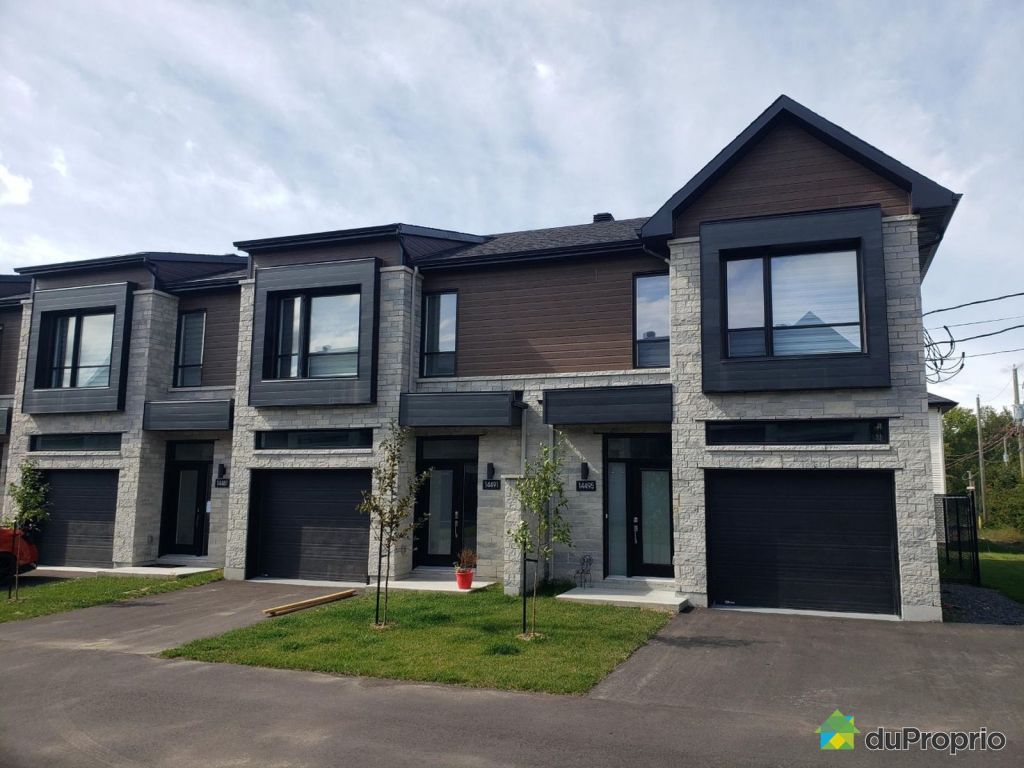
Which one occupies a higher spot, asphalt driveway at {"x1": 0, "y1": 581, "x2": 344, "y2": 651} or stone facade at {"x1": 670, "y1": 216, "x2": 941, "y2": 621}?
stone facade at {"x1": 670, "y1": 216, "x2": 941, "y2": 621}

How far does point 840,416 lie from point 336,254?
36.7ft

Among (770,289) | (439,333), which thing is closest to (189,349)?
(439,333)

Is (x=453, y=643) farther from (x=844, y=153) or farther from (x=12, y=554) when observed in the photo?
(x=12, y=554)

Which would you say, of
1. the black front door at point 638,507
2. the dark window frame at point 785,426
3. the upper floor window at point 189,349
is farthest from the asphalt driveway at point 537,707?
the upper floor window at point 189,349

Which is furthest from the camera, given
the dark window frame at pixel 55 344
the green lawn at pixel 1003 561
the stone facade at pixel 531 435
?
the dark window frame at pixel 55 344

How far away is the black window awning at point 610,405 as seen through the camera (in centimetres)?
1327

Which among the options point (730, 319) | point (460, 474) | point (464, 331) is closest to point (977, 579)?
point (730, 319)

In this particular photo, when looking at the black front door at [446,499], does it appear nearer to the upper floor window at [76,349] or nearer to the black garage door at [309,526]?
the black garage door at [309,526]

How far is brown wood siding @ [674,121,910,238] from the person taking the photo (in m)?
12.6

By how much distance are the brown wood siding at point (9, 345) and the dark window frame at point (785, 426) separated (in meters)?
19.5

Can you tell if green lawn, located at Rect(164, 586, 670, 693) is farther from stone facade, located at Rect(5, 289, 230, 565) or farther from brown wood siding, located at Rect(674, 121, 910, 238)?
brown wood siding, located at Rect(674, 121, 910, 238)

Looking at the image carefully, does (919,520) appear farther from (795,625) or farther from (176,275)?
(176,275)

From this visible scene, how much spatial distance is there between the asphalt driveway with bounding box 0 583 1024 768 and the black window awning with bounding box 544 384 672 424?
14.1 feet

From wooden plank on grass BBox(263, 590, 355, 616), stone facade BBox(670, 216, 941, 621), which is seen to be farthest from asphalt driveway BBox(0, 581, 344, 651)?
stone facade BBox(670, 216, 941, 621)
